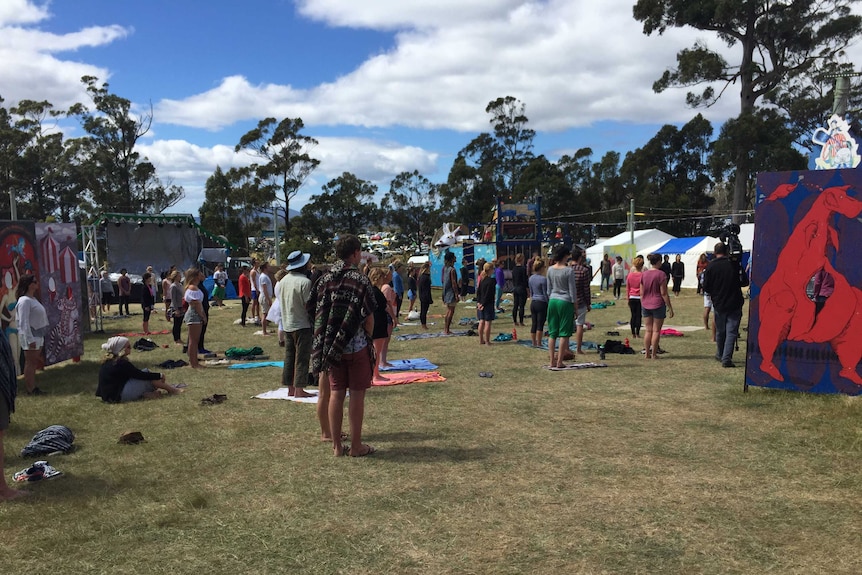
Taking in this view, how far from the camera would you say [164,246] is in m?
29.2

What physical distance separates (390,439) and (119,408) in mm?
3752

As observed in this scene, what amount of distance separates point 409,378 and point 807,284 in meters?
4.99

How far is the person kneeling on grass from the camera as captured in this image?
7586 mm

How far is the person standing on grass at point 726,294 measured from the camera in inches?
340

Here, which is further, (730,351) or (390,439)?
(730,351)

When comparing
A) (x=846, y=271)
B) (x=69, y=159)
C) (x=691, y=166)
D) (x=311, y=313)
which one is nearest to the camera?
(x=311, y=313)

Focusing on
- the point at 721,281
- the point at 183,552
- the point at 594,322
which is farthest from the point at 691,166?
the point at 183,552

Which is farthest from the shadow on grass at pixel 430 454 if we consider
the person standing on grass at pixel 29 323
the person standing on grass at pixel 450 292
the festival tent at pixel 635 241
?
the festival tent at pixel 635 241

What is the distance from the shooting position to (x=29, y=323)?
7.88 m

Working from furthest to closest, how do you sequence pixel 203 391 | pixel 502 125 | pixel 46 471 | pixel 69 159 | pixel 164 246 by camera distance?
pixel 502 125 < pixel 69 159 < pixel 164 246 < pixel 203 391 < pixel 46 471

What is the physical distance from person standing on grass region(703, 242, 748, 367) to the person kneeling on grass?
778 centimetres

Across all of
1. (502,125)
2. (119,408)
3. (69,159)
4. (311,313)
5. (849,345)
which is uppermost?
(502,125)

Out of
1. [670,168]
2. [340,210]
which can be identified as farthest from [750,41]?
[340,210]

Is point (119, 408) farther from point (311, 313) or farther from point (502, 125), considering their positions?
point (502, 125)
